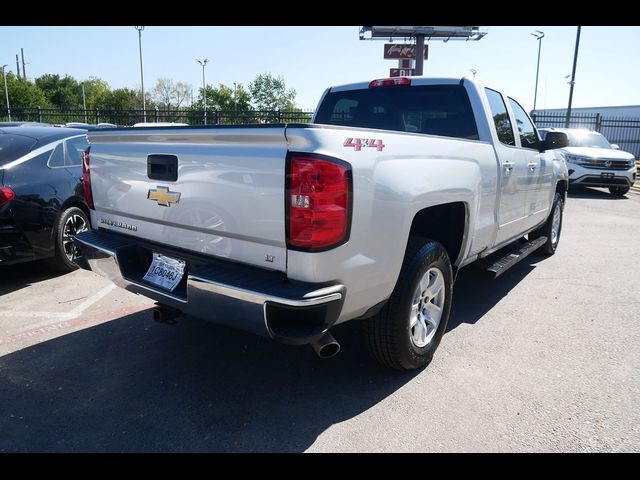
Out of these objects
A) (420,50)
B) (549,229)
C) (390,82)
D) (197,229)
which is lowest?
(549,229)

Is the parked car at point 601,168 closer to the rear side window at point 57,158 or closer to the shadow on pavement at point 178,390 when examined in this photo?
the shadow on pavement at point 178,390

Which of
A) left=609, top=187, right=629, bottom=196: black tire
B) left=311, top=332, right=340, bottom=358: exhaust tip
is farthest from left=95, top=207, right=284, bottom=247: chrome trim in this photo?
left=609, top=187, right=629, bottom=196: black tire

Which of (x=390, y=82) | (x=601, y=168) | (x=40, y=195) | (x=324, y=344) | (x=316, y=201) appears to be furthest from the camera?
(x=601, y=168)

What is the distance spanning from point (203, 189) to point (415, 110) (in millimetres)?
2307

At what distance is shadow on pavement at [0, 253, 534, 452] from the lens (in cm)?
252

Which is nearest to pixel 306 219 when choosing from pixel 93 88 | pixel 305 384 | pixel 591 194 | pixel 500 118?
pixel 305 384

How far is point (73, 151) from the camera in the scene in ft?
18.2

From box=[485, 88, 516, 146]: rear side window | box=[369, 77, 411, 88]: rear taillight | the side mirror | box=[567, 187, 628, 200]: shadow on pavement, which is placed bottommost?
box=[567, 187, 628, 200]: shadow on pavement

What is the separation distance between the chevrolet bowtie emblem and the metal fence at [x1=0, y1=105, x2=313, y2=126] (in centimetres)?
1740

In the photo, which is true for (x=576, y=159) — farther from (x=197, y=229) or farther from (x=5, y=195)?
(x=5, y=195)

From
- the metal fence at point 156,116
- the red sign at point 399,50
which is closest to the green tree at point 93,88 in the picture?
the metal fence at point 156,116

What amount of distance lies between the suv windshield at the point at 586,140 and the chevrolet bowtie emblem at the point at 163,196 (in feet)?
45.3

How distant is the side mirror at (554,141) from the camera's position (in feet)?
17.2

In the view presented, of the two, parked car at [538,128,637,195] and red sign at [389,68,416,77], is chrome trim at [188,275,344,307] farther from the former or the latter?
red sign at [389,68,416,77]
